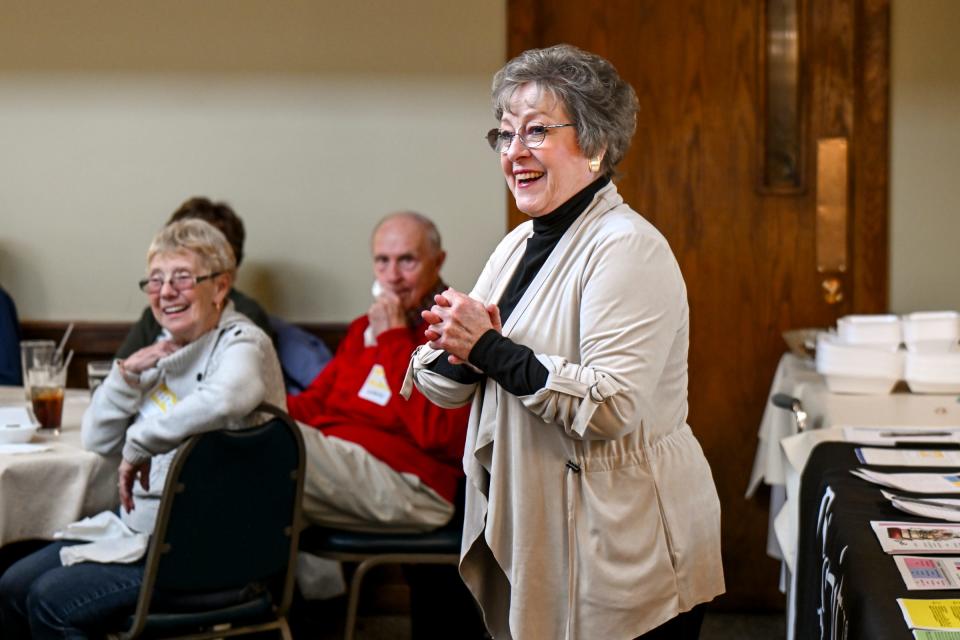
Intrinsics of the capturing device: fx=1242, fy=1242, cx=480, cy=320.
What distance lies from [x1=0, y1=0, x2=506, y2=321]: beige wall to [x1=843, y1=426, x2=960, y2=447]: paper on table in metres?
1.79

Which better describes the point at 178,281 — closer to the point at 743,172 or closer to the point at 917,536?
the point at 917,536

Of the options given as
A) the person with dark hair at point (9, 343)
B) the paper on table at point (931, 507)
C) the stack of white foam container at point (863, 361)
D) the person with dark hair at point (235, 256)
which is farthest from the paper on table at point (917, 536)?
the person with dark hair at point (9, 343)

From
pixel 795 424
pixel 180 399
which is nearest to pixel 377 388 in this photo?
pixel 180 399

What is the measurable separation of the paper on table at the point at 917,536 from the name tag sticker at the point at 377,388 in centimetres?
156

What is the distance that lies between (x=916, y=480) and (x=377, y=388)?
4.97 feet

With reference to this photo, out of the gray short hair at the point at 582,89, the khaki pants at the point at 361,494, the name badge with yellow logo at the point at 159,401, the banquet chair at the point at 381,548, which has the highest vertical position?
the gray short hair at the point at 582,89

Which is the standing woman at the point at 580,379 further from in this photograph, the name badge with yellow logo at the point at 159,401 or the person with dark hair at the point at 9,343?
the person with dark hair at the point at 9,343

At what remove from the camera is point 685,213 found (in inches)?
168

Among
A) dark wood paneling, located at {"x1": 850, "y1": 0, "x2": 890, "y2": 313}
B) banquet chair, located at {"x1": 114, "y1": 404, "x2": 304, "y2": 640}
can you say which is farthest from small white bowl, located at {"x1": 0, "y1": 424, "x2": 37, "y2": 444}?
dark wood paneling, located at {"x1": 850, "y1": 0, "x2": 890, "y2": 313}

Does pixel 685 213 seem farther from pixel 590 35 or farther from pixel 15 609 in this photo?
pixel 15 609

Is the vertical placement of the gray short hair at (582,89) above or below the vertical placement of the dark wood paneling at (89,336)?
above

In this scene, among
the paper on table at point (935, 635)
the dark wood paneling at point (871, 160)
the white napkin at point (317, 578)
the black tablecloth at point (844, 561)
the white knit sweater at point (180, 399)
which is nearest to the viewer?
the paper on table at point (935, 635)

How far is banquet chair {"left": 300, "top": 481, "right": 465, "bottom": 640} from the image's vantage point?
3199mm

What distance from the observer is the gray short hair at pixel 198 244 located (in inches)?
118
